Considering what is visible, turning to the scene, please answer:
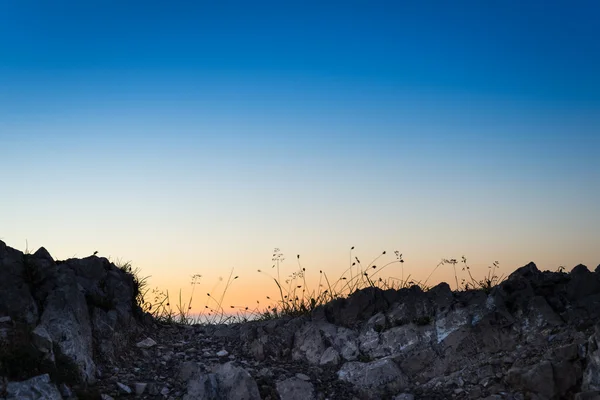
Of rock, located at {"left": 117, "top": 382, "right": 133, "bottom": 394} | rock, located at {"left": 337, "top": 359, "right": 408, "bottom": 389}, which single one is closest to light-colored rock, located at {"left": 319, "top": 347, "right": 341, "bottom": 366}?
rock, located at {"left": 337, "top": 359, "right": 408, "bottom": 389}

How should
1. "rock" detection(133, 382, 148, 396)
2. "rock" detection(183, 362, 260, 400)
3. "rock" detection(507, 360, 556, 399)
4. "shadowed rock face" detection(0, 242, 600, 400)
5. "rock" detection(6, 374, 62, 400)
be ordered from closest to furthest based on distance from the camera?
"rock" detection(6, 374, 62, 400)
"rock" detection(507, 360, 556, 399)
"shadowed rock face" detection(0, 242, 600, 400)
"rock" detection(183, 362, 260, 400)
"rock" detection(133, 382, 148, 396)

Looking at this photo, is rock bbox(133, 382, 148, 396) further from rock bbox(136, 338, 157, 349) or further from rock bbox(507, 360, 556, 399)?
rock bbox(507, 360, 556, 399)

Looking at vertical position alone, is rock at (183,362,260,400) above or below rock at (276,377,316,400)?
above

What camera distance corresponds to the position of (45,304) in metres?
11.4

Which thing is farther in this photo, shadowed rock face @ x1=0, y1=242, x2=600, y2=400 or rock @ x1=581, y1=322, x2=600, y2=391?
shadowed rock face @ x1=0, y1=242, x2=600, y2=400

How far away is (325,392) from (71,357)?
15.0 ft

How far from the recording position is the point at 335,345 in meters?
12.4

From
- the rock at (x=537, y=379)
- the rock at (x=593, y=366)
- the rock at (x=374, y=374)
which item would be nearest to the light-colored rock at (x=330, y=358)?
the rock at (x=374, y=374)

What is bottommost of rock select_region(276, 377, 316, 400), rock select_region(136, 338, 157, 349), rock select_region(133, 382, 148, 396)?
rock select_region(276, 377, 316, 400)

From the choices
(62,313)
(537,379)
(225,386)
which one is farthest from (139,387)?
(537,379)

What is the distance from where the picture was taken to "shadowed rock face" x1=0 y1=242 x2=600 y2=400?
10133 millimetres

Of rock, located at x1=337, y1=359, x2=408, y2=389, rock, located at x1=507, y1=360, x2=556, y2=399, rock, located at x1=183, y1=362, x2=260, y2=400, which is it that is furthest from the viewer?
rock, located at x1=337, y1=359, x2=408, y2=389

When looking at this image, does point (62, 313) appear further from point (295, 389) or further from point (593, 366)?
point (593, 366)

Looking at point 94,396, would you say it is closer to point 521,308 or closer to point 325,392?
point 325,392
